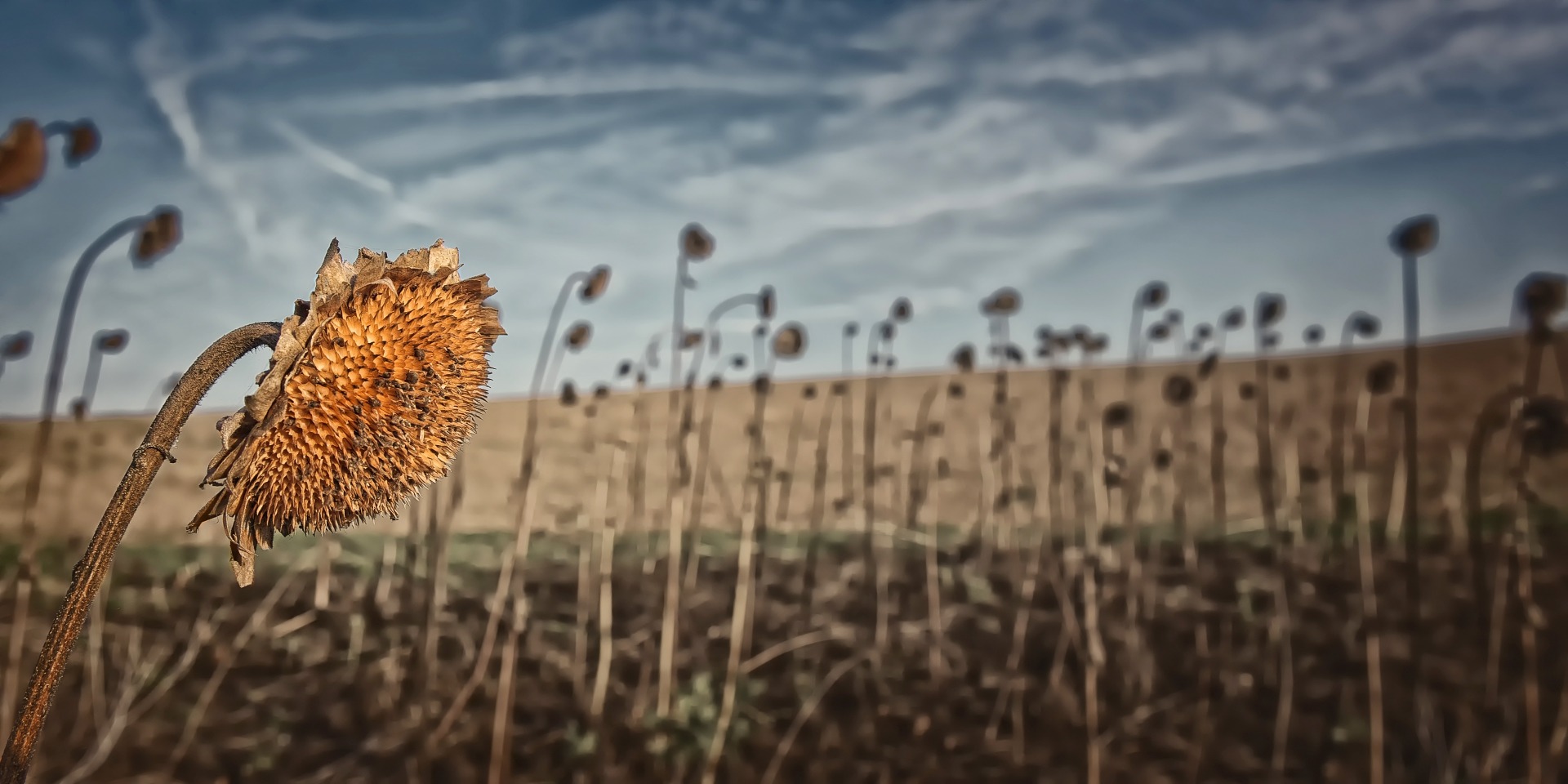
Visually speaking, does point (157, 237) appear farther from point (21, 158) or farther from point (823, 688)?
point (823, 688)

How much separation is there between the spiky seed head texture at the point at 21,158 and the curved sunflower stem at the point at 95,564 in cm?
19

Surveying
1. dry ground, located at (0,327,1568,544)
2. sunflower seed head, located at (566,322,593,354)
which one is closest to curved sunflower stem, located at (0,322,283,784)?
sunflower seed head, located at (566,322,593,354)

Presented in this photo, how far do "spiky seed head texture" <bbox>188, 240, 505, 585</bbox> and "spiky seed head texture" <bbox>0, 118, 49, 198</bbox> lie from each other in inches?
9.0

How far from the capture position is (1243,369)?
44.9ft

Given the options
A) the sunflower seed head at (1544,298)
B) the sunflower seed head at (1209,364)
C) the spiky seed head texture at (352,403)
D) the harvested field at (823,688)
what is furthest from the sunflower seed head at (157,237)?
the sunflower seed head at (1209,364)

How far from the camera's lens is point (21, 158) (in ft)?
2.77

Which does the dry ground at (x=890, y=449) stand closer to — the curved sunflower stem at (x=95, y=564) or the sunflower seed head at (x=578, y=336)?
the sunflower seed head at (x=578, y=336)

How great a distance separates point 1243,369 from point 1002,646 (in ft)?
35.9

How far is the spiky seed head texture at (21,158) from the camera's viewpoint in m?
0.83

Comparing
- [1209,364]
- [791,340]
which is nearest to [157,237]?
[791,340]

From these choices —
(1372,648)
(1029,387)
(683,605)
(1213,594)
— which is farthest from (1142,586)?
(1029,387)

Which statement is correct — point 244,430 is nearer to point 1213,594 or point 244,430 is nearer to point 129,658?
point 129,658

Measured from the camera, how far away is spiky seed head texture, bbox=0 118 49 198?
83 cm

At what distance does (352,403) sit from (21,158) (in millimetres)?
344
